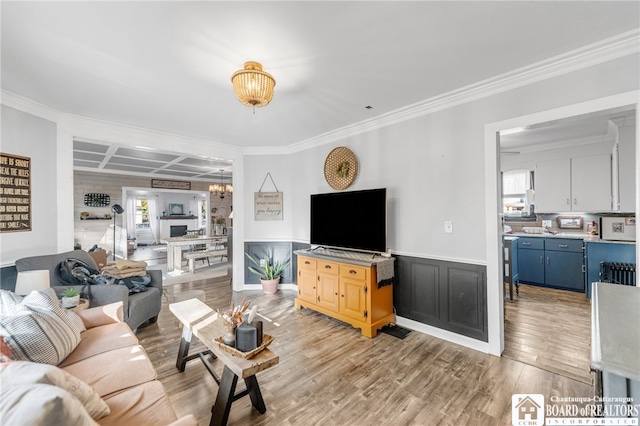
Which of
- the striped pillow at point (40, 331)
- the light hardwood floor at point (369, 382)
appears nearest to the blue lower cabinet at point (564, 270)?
the light hardwood floor at point (369, 382)

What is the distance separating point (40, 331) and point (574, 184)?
6885mm

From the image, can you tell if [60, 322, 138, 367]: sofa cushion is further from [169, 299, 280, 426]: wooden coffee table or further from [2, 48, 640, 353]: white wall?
[2, 48, 640, 353]: white wall

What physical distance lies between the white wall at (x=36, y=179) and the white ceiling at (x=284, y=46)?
1.02ft

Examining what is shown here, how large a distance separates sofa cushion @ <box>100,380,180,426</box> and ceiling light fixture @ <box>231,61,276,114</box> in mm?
A: 1981

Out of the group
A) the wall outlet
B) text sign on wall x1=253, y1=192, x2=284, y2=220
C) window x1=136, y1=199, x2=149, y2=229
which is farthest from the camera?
window x1=136, y1=199, x2=149, y2=229

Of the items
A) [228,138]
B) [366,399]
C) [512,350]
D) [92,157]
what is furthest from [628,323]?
[92,157]

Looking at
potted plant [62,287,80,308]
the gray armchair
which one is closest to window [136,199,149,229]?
the gray armchair

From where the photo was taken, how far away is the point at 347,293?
3256mm

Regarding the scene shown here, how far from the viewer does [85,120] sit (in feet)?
11.3

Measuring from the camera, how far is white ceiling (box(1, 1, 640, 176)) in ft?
5.50

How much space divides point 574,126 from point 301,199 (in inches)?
166

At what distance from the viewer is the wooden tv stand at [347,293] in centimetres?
306

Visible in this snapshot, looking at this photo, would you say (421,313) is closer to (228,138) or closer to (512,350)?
(512,350)

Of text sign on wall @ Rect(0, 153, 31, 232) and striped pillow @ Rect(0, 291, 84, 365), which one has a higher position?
text sign on wall @ Rect(0, 153, 31, 232)
